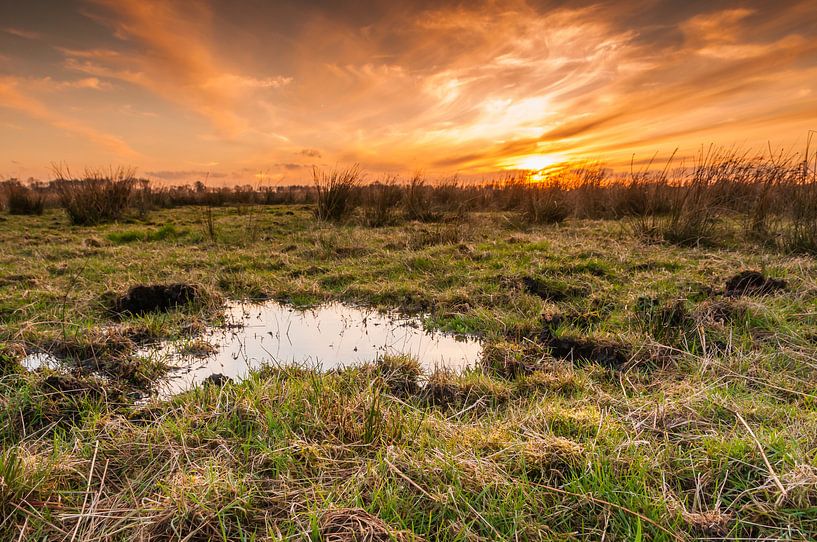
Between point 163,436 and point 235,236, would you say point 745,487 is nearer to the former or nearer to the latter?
point 163,436

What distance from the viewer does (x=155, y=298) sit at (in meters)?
4.41

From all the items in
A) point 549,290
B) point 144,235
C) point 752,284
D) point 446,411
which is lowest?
point 446,411

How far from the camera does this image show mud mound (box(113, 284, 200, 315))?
424 cm

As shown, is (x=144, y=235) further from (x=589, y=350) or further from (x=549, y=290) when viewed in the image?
(x=589, y=350)

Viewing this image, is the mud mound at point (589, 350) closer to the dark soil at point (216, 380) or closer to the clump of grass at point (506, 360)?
the clump of grass at point (506, 360)

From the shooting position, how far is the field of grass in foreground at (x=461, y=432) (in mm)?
1511

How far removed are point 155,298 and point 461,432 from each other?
152 inches

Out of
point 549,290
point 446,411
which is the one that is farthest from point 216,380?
point 549,290

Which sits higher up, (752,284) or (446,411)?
(752,284)

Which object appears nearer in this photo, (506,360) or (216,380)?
(216,380)

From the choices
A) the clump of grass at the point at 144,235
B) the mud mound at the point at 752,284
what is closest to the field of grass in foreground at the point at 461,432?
the mud mound at the point at 752,284

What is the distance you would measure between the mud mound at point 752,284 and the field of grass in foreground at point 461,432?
0.13 m

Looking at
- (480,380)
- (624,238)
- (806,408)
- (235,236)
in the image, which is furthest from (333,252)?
(806,408)

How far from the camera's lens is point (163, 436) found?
2045 mm
